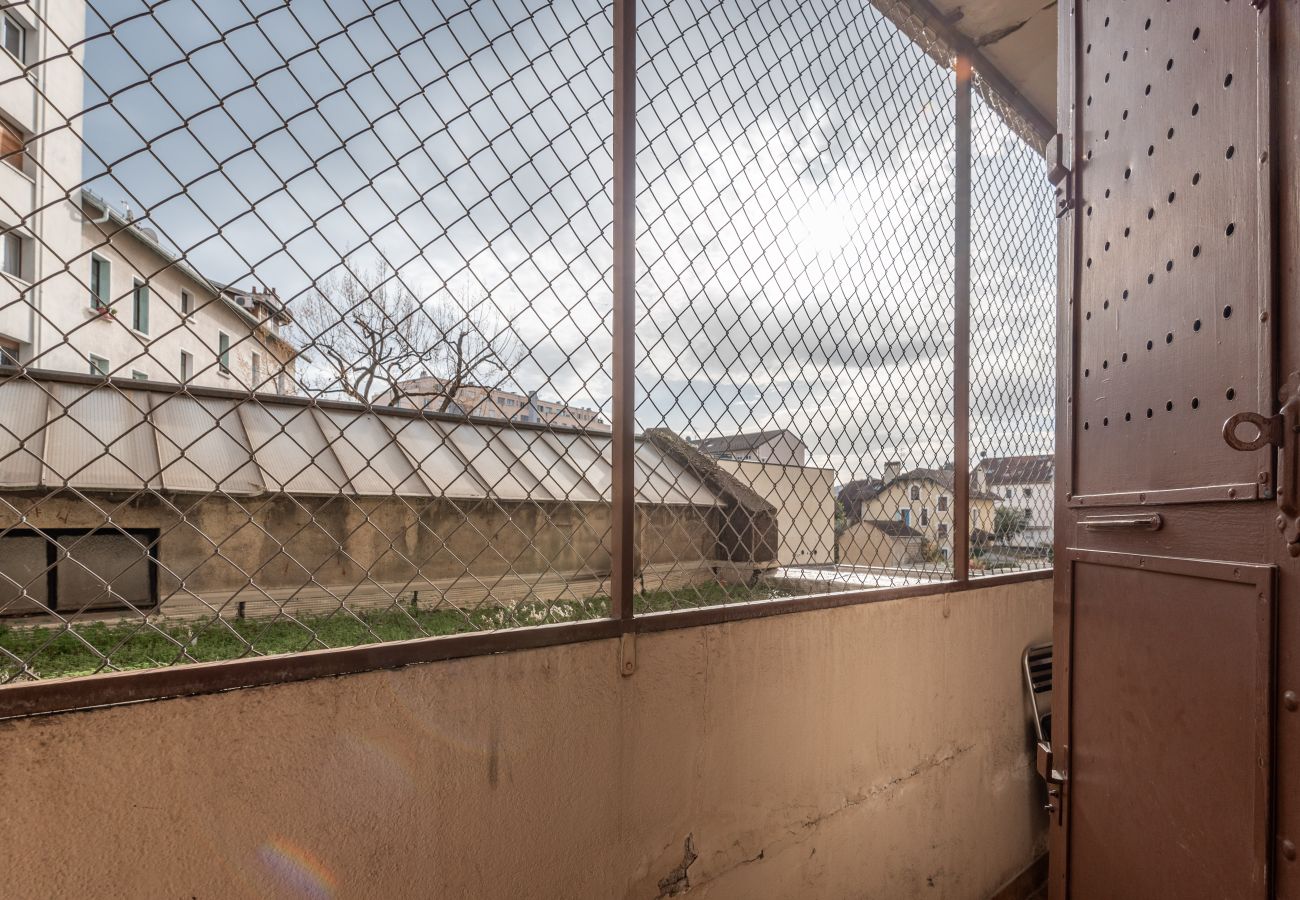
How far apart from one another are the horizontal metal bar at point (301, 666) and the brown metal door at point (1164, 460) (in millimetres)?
857

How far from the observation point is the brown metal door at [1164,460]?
1.16 metres

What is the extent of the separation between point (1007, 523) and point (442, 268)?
2.81 metres

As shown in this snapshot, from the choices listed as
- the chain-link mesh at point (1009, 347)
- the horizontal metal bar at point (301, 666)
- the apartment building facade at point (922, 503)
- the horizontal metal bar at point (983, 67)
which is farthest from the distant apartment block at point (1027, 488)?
the horizontal metal bar at point (301, 666)

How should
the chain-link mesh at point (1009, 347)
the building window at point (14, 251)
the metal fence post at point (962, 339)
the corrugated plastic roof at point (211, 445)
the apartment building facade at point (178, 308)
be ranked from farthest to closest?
the chain-link mesh at point (1009, 347) → the metal fence post at point (962, 339) → the corrugated plastic roof at point (211, 445) → the building window at point (14, 251) → the apartment building facade at point (178, 308)

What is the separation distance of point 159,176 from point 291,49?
1.06 ft

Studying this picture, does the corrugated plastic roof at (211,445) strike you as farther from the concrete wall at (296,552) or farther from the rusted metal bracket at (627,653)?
the rusted metal bracket at (627,653)

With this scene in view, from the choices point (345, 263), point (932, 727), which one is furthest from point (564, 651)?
point (932, 727)

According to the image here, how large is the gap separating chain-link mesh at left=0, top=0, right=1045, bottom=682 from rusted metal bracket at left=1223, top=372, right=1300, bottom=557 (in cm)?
103

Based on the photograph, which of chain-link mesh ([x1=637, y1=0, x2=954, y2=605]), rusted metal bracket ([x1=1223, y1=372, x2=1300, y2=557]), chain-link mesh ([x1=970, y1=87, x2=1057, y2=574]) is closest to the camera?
rusted metal bracket ([x1=1223, y1=372, x2=1300, y2=557])

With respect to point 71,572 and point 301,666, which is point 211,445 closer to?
point 71,572

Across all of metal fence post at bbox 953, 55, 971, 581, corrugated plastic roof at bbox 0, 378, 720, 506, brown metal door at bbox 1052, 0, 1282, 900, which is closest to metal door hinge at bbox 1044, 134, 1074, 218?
brown metal door at bbox 1052, 0, 1282, 900

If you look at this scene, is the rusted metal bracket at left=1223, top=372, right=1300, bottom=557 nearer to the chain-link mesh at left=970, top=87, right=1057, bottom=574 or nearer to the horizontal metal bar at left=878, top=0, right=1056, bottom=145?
the chain-link mesh at left=970, top=87, right=1057, bottom=574

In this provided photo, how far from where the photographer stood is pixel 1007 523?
9.74 ft

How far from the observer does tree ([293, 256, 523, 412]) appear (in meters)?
1.20
